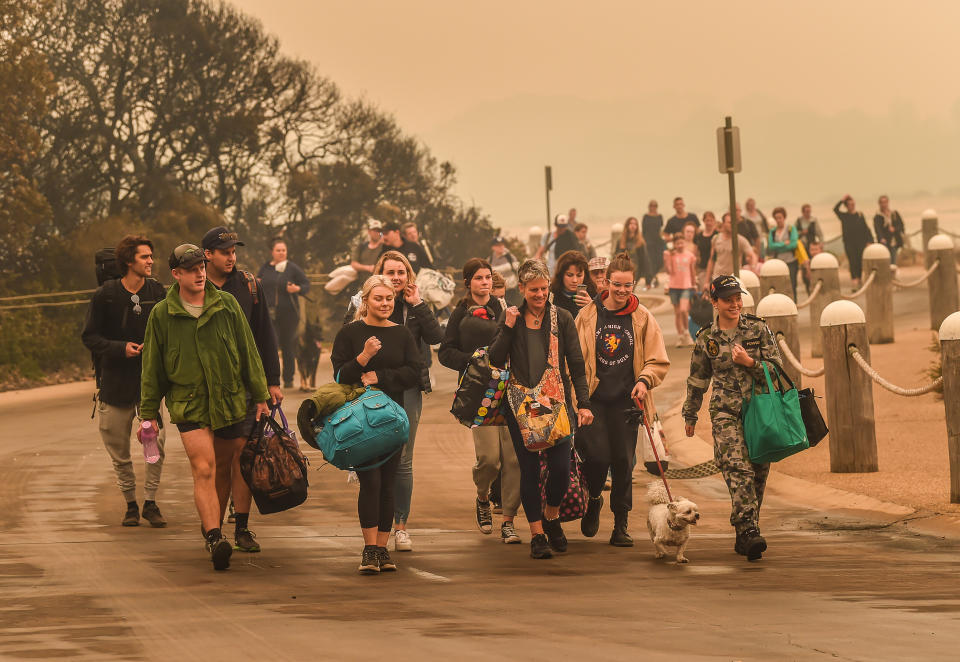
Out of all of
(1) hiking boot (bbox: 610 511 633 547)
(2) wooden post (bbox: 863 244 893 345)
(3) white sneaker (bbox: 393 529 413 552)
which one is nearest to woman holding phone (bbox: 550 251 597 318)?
(1) hiking boot (bbox: 610 511 633 547)

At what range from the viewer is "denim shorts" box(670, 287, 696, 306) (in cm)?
2434

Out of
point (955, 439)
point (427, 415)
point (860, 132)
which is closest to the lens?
point (955, 439)

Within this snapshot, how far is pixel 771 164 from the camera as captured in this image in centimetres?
14650

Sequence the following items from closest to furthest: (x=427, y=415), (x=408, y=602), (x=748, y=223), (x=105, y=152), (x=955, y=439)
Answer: (x=408, y=602) < (x=955, y=439) < (x=427, y=415) < (x=748, y=223) < (x=105, y=152)

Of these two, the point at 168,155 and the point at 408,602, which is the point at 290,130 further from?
the point at 408,602

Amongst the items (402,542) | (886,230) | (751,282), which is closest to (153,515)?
(402,542)

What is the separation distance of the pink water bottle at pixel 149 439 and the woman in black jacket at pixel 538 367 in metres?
2.07

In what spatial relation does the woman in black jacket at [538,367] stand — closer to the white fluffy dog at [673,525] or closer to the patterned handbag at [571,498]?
the patterned handbag at [571,498]

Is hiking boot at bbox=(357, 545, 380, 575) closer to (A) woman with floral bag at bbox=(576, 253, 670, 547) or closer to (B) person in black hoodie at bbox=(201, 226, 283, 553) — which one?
(B) person in black hoodie at bbox=(201, 226, 283, 553)

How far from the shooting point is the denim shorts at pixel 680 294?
958 inches

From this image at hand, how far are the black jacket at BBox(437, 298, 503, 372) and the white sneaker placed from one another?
1116 mm

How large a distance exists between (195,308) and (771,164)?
462ft

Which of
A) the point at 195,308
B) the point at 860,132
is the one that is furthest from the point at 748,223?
the point at 860,132

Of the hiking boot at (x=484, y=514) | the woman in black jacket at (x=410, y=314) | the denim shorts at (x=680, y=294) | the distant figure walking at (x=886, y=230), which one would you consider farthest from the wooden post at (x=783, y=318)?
the distant figure walking at (x=886, y=230)
